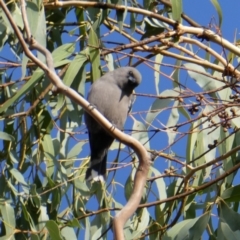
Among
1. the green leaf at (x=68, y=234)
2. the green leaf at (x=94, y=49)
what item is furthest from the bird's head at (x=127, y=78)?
the green leaf at (x=68, y=234)

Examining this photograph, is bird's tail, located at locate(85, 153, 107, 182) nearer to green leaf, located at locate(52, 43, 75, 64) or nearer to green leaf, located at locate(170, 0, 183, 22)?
green leaf, located at locate(52, 43, 75, 64)

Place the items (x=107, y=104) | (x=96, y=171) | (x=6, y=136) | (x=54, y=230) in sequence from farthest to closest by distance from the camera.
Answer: (x=107, y=104)
(x=96, y=171)
(x=6, y=136)
(x=54, y=230)

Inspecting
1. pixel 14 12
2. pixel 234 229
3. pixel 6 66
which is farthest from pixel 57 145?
pixel 234 229

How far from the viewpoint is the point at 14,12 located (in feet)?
8.13

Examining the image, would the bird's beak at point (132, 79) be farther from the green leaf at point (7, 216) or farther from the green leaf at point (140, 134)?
the green leaf at point (7, 216)

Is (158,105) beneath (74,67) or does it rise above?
beneath

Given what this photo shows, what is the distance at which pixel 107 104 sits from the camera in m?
2.88

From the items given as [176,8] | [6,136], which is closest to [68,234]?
[6,136]

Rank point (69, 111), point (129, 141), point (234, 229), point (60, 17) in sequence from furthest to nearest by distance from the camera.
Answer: point (60, 17) → point (69, 111) → point (234, 229) → point (129, 141)

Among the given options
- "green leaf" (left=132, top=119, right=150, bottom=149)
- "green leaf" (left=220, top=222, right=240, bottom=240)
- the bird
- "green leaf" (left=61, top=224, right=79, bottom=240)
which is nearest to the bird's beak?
the bird

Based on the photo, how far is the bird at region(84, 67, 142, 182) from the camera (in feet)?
9.10

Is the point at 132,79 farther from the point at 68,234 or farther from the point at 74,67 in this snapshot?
the point at 68,234

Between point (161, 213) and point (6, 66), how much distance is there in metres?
0.74

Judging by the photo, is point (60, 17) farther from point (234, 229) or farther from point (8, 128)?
point (234, 229)
